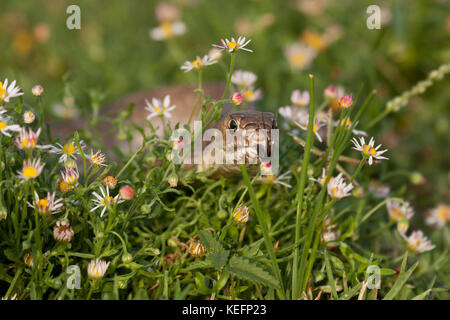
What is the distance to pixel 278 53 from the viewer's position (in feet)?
15.6

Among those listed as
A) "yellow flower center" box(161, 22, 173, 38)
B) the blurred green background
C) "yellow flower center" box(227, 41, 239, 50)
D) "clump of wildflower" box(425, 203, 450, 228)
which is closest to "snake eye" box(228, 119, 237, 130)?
"yellow flower center" box(227, 41, 239, 50)

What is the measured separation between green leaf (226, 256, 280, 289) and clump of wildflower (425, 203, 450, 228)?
1648 millimetres

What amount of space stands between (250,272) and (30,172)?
2.96 feet

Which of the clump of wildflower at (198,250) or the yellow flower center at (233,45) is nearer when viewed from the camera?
the yellow flower center at (233,45)

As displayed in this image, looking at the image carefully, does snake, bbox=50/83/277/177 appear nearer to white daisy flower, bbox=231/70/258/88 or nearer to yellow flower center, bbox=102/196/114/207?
white daisy flower, bbox=231/70/258/88

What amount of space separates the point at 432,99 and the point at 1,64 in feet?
13.2

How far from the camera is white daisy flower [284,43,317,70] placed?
14.3 feet

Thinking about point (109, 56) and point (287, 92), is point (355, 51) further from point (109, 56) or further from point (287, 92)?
point (109, 56)

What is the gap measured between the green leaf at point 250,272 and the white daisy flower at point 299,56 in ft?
8.78

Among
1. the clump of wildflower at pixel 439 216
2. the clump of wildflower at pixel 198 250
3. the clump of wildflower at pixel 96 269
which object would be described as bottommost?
the clump of wildflower at pixel 96 269

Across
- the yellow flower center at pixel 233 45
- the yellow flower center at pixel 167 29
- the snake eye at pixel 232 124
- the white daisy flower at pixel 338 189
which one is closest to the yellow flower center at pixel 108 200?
the snake eye at pixel 232 124

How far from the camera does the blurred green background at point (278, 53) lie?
408 centimetres

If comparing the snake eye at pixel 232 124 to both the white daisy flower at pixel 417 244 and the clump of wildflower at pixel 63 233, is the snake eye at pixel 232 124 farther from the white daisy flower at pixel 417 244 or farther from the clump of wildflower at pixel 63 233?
the white daisy flower at pixel 417 244
